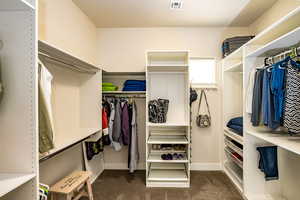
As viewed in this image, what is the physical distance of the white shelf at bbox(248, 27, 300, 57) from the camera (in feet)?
4.62

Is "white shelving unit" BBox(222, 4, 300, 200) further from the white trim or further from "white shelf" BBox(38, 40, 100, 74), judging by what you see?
"white shelf" BBox(38, 40, 100, 74)

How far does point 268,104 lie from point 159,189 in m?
1.77

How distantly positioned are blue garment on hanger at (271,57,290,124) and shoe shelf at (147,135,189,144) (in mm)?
1225

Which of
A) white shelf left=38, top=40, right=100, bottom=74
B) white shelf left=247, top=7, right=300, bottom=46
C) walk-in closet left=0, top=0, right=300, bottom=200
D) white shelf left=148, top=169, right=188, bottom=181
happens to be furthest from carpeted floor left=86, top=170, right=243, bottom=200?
white shelf left=247, top=7, right=300, bottom=46

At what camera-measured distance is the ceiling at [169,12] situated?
235 cm

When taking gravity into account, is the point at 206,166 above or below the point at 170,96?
below

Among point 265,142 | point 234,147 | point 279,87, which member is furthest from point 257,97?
point 234,147

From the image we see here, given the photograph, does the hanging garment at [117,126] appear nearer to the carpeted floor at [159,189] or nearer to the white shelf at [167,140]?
the white shelf at [167,140]

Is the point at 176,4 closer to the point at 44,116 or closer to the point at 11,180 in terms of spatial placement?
the point at 44,116

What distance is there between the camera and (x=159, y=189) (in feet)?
8.14

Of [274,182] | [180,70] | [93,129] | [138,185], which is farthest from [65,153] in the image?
[274,182]

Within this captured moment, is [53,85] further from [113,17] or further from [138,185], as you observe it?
[138,185]

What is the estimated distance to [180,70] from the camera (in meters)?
2.89

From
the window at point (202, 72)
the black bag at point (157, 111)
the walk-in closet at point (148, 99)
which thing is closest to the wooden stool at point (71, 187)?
the walk-in closet at point (148, 99)
